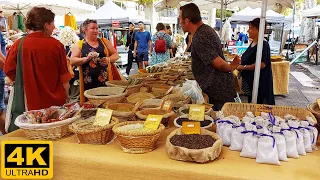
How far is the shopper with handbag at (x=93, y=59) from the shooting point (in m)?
2.90

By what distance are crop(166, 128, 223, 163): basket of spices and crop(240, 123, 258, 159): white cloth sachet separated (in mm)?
113

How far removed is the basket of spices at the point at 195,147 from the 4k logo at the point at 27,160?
1.97ft

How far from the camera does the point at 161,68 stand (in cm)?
422

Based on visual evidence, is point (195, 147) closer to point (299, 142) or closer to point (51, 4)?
point (299, 142)

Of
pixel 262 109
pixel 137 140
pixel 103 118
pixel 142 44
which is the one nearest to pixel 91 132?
pixel 103 118

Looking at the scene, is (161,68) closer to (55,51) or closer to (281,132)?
(55,51)

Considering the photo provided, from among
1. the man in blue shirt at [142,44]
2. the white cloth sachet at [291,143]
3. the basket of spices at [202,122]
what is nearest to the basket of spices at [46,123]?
the basket of spices at [202,122]

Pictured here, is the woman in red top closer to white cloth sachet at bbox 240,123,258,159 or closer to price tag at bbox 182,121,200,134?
price tag at bbox 182,121,200,134

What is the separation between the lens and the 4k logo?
145 centimetres

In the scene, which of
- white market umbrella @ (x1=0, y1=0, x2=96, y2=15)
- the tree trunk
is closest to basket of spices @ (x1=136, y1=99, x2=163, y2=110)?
white market umbrella @ (x1=0, y1=0, x2=96, y2=15)

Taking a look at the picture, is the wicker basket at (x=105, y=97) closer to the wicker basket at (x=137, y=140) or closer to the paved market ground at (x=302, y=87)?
the wicker basket at (x=137, y=140)

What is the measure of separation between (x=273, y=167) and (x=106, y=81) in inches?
78.2

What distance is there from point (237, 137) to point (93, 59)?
184cm

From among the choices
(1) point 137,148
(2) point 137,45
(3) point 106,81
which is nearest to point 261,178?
(1) point 137,148
